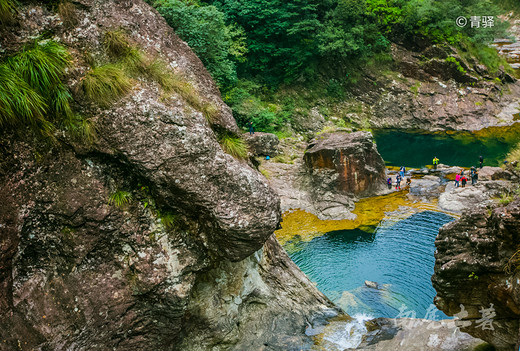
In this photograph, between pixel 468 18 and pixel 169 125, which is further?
pixel 468 18

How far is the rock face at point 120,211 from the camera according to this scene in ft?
23.4

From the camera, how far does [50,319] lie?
7230mm

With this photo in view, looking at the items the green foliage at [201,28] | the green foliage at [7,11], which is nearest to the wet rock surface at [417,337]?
the green foliage at [7,11]

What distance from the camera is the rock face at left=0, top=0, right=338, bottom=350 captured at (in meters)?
7.14

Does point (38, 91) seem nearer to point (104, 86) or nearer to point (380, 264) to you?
point (104, 86)

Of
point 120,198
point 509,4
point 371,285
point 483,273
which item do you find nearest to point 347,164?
point 371,285

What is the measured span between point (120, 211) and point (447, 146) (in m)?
36.8

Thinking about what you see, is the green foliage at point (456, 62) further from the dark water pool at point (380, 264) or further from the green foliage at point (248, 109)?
the dark water pool at point (380, 264)

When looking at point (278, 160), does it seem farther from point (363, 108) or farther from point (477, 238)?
point (477, 238)

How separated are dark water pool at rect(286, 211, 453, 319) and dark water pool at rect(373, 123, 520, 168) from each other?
1256cm

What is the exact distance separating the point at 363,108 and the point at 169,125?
3767 cm

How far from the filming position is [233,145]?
9.59 metres

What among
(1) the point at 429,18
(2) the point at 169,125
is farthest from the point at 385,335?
(1) the point at 429,18

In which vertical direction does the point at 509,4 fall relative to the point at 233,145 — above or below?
below
